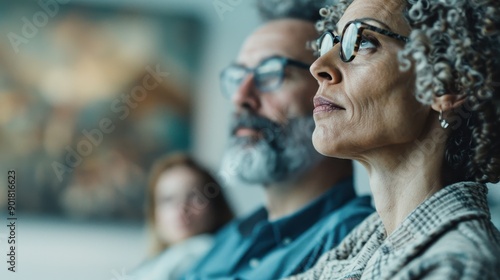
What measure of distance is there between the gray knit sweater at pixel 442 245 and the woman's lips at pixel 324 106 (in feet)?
0.69

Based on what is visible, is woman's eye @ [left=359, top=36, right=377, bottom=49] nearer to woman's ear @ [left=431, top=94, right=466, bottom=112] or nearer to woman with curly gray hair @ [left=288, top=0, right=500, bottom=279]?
woman with curly gray hair @ [left=288, top=0, right=500, bottom=279]

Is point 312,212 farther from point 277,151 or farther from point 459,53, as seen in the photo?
point 459,53

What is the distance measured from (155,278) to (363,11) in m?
1.40

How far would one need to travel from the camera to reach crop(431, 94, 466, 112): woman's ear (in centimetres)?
115

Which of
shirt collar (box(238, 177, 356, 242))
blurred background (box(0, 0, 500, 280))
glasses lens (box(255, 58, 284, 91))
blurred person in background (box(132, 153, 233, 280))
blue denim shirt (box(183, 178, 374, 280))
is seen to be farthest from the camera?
blurred background (box(0, 0, 500, 280))

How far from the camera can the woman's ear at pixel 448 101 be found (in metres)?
1.15

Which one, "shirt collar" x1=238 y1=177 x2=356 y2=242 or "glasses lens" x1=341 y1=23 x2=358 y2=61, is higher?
"glasses lens" x1=341 y1=23 x2=358 y2=61

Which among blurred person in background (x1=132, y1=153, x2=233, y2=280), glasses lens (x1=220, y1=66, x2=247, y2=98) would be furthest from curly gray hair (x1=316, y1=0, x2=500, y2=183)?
blurred person in background (x1=132, y1=153, x2=233, y2=280)

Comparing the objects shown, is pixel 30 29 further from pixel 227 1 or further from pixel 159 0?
pixel 227 1

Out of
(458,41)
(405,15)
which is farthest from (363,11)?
(458,41)

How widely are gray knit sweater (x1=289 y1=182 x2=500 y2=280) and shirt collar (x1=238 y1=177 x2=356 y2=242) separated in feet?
1.95

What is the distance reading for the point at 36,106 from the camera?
3945 millimetres

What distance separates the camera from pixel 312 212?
6.16 feet

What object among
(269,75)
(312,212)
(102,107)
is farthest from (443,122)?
(102,107)
